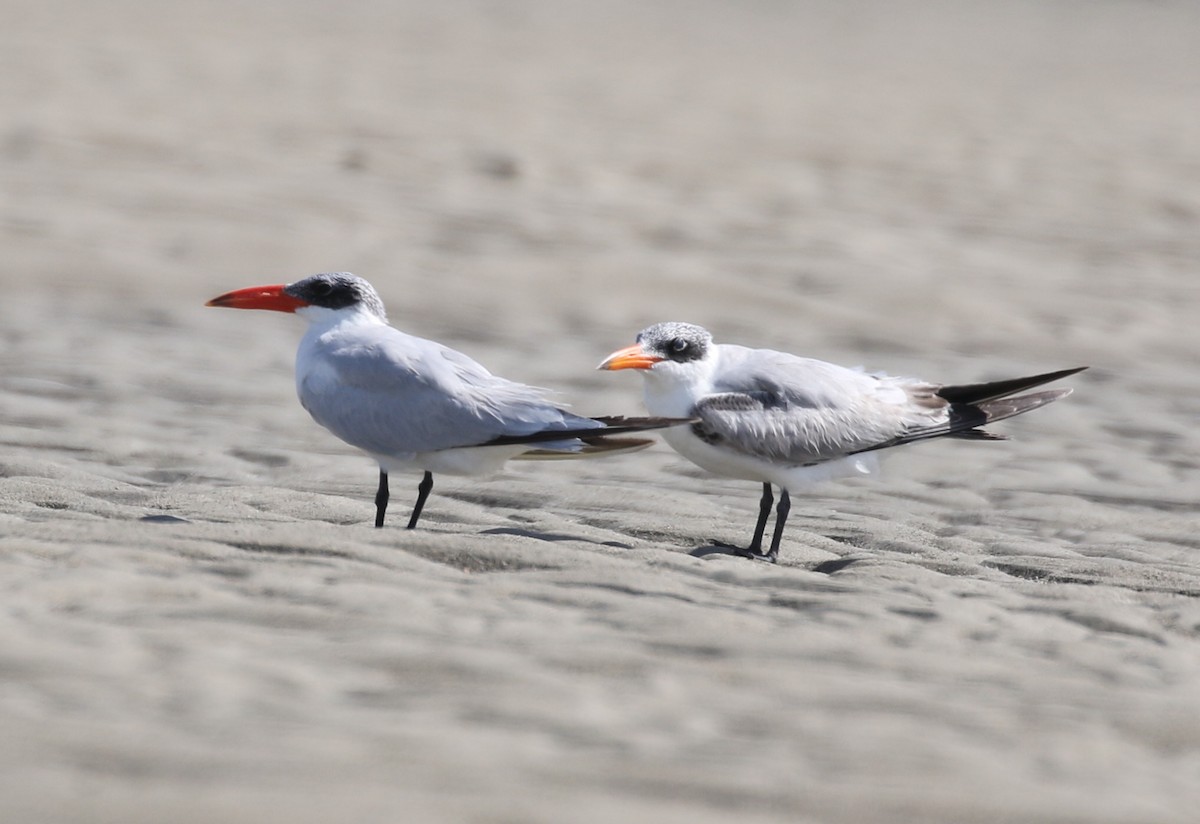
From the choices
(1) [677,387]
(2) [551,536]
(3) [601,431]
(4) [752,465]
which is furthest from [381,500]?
(4) [752,465]

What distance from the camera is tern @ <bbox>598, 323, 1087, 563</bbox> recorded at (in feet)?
15.3

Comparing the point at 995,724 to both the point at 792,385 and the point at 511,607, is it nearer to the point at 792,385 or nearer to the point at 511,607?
the point at 511,607

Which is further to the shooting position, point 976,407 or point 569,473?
point 569,473

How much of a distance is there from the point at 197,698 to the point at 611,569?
121 centimetres

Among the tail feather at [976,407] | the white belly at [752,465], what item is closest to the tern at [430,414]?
the white belly at [752,465]

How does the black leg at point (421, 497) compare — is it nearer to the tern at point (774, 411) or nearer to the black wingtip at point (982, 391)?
the tern at point (774, 411)

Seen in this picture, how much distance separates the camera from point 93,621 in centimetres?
324

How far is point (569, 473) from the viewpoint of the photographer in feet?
18.7

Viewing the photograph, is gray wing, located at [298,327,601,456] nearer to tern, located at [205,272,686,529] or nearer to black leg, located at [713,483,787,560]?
tern, located at [205,272,686,529]

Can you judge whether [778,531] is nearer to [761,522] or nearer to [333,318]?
[761,522]

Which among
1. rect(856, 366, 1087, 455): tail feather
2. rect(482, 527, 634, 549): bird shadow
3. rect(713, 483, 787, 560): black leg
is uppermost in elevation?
rect(856, 366, 1087, 455): tail feather

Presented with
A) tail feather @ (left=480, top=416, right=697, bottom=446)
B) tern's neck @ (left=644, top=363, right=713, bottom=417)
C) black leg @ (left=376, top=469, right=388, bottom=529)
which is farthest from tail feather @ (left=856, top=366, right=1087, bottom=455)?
black leg @ (left=376, top=469, right=388, bottom=529)

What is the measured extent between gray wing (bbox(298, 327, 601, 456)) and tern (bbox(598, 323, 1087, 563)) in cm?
28

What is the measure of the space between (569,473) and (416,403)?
1221mm
